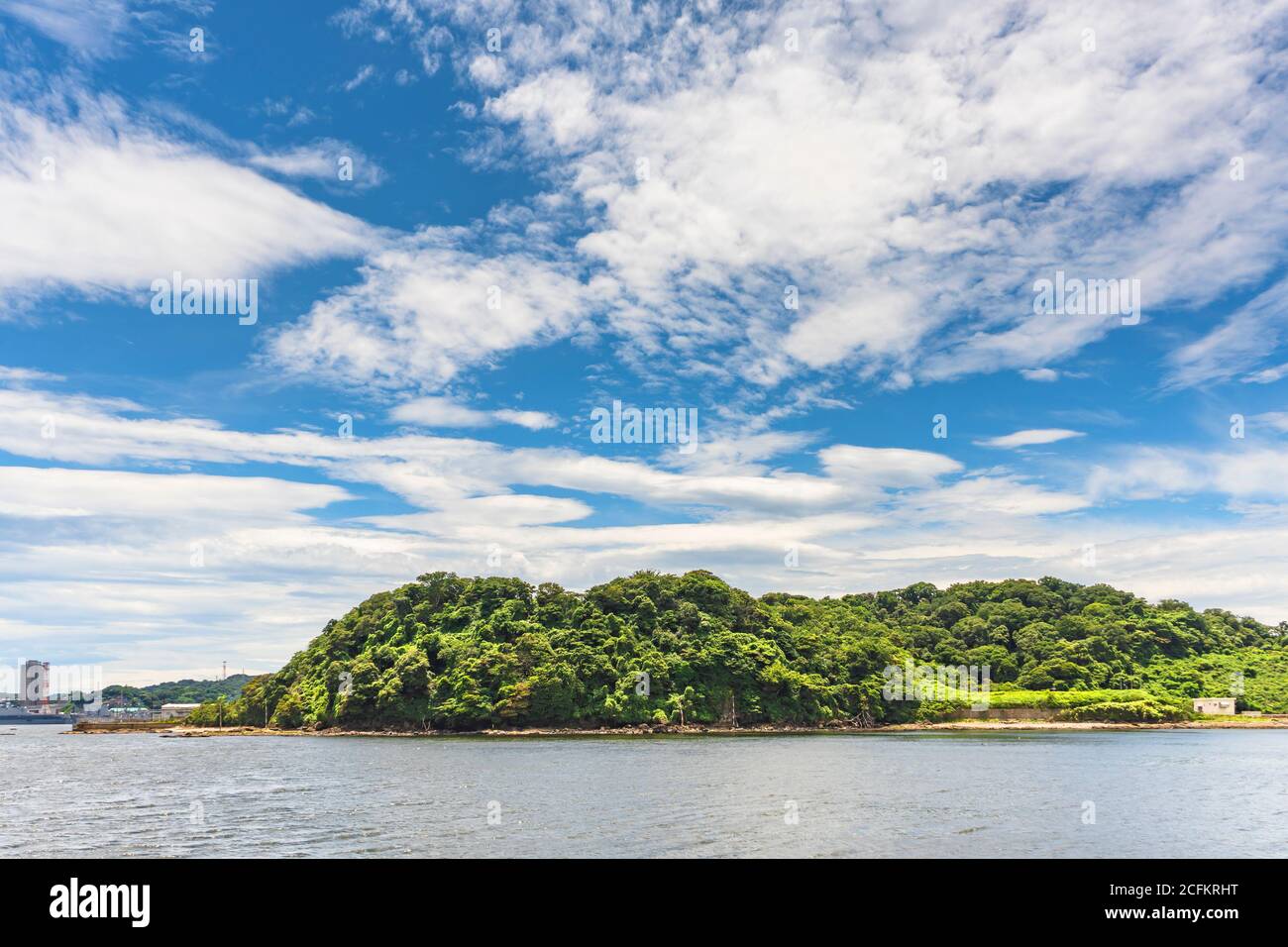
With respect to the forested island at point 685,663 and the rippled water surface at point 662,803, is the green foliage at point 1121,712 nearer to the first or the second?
the forested island at point 685,663

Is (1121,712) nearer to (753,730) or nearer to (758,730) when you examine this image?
(758,730)

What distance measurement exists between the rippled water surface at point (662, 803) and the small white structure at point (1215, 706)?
238 ft

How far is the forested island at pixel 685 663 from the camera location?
4936 inches

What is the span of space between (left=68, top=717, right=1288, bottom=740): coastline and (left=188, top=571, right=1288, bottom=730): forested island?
1.46 metres

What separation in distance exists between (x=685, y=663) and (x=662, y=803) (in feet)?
278

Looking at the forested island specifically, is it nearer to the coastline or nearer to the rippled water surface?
the coastline

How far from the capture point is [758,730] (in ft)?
415
